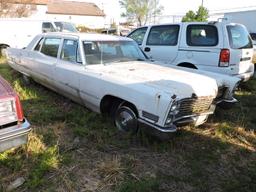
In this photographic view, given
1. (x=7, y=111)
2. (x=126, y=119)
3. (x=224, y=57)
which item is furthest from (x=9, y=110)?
(x=224, y=57)

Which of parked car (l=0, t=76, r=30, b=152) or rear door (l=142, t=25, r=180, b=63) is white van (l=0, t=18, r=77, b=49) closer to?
rear door (l=142, t=25, r=180, b=63)

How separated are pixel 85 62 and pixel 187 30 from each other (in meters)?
3.28

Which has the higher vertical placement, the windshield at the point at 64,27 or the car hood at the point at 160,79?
the windshield at the point at 64,27

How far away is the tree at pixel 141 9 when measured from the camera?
4944 cm

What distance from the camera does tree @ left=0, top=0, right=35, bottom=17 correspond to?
21.0 meters

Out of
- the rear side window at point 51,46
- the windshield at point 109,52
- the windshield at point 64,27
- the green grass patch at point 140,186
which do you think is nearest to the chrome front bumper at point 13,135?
the green grass patch at point 140,186

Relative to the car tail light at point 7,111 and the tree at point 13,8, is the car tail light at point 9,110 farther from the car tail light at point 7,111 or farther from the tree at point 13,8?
the tree at point 13,8

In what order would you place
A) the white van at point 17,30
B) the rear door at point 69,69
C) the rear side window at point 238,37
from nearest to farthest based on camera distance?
the rear door at point 69,69 → the rear side window at point 238,37 → the white van at point 17,30

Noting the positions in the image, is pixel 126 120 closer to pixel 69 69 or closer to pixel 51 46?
pixel 69 69

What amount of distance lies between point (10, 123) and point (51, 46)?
317cm

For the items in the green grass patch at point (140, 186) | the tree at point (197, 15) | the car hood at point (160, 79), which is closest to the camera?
the green grass patch at point (140, 186)

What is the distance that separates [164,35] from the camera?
291 inches

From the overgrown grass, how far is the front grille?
21.4 inches

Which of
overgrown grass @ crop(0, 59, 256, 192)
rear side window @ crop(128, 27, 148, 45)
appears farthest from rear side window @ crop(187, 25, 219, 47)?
overgrown grass @ crop(0, 59, 256, 192)
